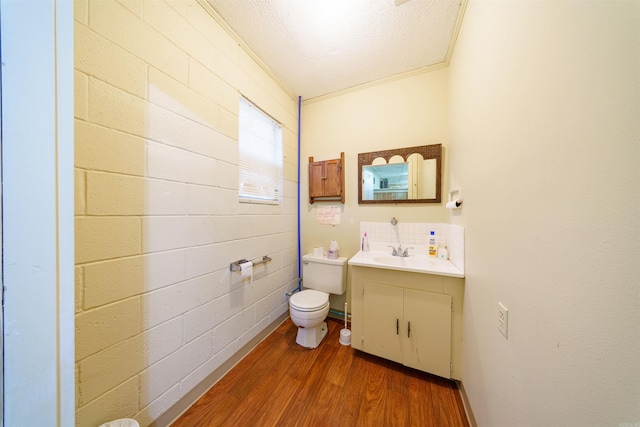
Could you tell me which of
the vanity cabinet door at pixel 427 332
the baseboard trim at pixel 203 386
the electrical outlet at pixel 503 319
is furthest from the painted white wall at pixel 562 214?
the baseboard trim at pixel 203 386

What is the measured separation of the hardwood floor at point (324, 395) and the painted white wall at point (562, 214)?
35 cm

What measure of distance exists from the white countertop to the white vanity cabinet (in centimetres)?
5

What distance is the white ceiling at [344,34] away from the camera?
1209 millimetres

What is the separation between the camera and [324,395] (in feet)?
3.90

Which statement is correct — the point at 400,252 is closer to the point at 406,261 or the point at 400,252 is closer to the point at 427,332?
the point at 406,261

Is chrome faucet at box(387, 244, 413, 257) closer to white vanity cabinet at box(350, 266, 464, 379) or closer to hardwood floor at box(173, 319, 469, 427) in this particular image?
white vanity cabinet at box(350, 266, 464, 379)

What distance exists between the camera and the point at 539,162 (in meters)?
0.56

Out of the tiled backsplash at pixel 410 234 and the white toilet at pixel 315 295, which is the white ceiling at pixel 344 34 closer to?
the tiled backsplash at pixel 410 234

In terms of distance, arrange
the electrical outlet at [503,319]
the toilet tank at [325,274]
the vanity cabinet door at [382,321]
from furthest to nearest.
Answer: the toilet tank at [325,274] → the vanity cabinet door at [382,321] → the electrical outlet at [503,319]

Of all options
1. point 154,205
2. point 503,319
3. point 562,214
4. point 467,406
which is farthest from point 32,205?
point 467,406

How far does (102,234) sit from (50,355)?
1.59ft

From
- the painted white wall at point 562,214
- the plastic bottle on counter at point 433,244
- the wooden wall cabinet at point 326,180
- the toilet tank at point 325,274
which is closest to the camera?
the painted white wall at point 562,214

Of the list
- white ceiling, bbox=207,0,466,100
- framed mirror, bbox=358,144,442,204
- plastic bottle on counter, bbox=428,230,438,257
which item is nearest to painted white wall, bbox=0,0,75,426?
white ceiling, bbox=207,0,466,100

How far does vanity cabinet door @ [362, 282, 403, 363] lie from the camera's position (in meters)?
1.36
